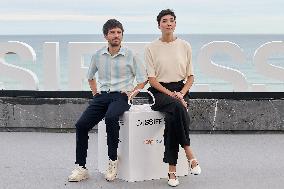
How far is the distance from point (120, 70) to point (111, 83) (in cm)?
15

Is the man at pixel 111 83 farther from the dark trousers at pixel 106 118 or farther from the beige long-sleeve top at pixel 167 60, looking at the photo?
the beige long-sleeve top at pixel 167 60

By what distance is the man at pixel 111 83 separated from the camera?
5348 millimetres

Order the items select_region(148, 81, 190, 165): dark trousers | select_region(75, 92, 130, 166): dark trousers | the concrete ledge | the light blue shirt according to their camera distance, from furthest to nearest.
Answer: the concrete ledge, the light blue shirt, select_region(75, 92, 130, 166): dark trousers, select_region(148, 81, 190, 165): dark trousers

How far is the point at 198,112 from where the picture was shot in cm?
791

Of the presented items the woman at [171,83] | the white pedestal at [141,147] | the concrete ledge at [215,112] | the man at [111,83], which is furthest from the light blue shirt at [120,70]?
the concrete ledge at [215,112]

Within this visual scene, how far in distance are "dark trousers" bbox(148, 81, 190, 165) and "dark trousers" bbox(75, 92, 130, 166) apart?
367mm

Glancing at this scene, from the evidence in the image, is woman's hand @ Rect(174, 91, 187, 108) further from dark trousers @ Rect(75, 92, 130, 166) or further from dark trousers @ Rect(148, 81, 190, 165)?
dark trousers @ Rect(75, 92, 130, 166)

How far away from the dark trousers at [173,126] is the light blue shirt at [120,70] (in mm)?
336

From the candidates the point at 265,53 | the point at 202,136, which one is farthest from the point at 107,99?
the point at 265,53

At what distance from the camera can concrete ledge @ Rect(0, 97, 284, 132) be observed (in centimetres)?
792

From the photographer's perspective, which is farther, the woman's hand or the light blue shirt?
the light blue shirt

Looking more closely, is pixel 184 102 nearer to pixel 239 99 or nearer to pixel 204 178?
pixel 204 178
